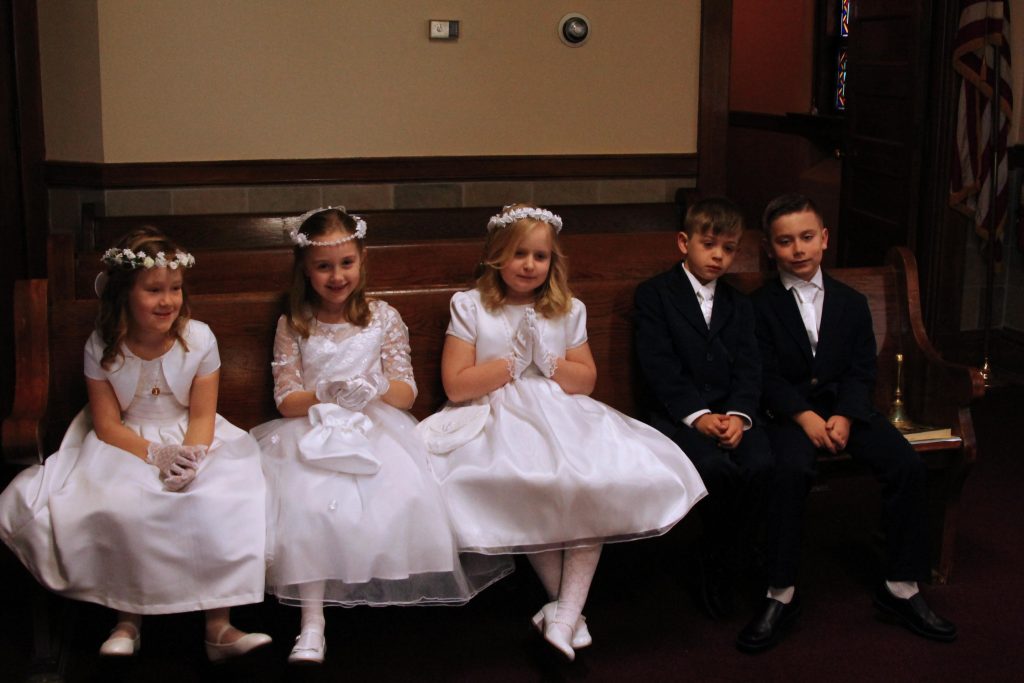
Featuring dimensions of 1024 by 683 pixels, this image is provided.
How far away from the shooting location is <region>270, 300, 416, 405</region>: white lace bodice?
3078 millimetres

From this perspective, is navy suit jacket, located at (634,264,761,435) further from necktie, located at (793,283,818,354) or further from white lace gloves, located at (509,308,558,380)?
white lace gloves, located at (509,308,558,380)

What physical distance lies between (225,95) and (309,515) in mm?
2821

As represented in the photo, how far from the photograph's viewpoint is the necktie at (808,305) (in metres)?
3.39

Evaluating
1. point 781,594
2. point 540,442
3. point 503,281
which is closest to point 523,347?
point 503,281

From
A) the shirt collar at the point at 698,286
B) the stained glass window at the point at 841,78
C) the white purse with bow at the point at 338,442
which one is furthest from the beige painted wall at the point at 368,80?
the stained glass window at the point at 841,78

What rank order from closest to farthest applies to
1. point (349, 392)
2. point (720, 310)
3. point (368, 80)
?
point (349, 392) < point (720, 310) < point (368, 80)

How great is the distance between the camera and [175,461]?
2.72m

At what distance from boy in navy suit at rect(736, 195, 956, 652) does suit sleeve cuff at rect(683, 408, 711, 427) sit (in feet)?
0.67

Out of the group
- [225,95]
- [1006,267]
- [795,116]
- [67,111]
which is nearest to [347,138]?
[225,95]

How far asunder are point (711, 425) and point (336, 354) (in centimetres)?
101

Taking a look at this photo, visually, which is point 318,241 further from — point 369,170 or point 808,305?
point 369,170

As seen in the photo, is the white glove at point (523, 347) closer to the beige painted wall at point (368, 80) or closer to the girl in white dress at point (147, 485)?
the girl in white dress at point (147, 485)

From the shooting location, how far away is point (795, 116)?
855 cm

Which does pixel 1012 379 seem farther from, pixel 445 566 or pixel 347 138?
pixel 445 566
